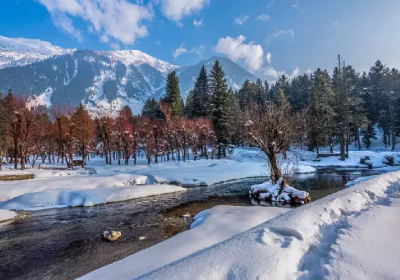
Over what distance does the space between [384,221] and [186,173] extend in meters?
23.4

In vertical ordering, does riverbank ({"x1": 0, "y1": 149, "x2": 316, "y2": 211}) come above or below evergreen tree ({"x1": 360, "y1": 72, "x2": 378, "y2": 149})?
below

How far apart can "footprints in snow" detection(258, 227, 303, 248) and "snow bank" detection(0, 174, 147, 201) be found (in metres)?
19.2

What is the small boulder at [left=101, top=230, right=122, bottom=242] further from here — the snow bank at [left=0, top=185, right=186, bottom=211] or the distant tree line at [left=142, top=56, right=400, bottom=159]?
the distant tree line at [left=142, top=56, right=400, bottom=159]

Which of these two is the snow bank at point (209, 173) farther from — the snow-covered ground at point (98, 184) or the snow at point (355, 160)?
the snow at point (355, 160)

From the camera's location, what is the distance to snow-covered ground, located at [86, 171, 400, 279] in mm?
3137

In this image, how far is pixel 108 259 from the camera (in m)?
7.79

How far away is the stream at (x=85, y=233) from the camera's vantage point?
300 inches

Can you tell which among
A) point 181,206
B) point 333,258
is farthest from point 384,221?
point 181,206

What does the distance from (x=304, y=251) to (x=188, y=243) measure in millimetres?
4179

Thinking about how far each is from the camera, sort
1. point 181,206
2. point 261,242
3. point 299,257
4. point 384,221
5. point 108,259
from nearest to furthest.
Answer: point 299,257 → point 261,242 → point 384,221 → point 108,259 → point 181,206

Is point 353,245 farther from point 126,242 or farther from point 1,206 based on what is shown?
point 1,206

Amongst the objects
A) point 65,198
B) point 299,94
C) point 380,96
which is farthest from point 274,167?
point 299,94

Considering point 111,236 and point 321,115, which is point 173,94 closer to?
point 321,115

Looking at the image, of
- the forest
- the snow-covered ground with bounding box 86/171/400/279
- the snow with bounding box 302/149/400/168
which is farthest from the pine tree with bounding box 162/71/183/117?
the snow-covered ground with bounding box 86/171/400/279
